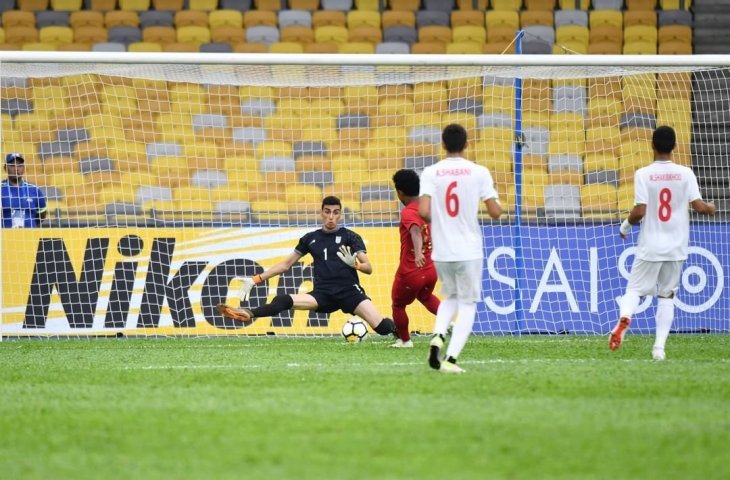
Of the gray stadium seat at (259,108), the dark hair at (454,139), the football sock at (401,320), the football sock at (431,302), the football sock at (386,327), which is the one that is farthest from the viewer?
the gray stadium seat at (259,108)

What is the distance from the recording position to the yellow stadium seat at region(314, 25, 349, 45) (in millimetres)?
19203

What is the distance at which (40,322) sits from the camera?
13.9 metres

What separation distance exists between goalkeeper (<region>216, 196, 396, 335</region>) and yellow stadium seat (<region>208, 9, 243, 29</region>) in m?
7.60

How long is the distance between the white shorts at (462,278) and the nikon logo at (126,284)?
5729mm

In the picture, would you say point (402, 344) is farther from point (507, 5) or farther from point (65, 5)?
point (65, 5)

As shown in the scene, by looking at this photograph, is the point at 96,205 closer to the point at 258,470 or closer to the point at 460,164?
the point at 460,164

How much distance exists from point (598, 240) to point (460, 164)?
20.9 feet

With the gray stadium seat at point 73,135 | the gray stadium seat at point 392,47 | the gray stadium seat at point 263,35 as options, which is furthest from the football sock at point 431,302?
the gray stadium seat at point 263,35

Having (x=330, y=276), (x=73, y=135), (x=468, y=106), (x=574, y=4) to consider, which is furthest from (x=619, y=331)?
(x=574, y=4)

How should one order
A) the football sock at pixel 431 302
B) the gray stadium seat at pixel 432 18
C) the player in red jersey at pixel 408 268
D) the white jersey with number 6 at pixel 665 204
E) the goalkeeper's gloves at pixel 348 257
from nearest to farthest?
1. the white jersey with number 6 at pixel 665 204
2. the player in red jersey at pixel 408 268
3. the football sock at pixel 431 302
4. the goalkeeper's gloves at pixel 348 257
5. the gray stadium seat at pixel 432 18

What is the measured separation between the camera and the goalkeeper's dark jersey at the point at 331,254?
12.6 meters

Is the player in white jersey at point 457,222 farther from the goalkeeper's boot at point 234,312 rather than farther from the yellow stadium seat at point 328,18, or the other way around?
the yellow stadium seat at point 328,18

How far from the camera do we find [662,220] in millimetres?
10016

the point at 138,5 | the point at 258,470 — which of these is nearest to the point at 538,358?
the point at 258,470
